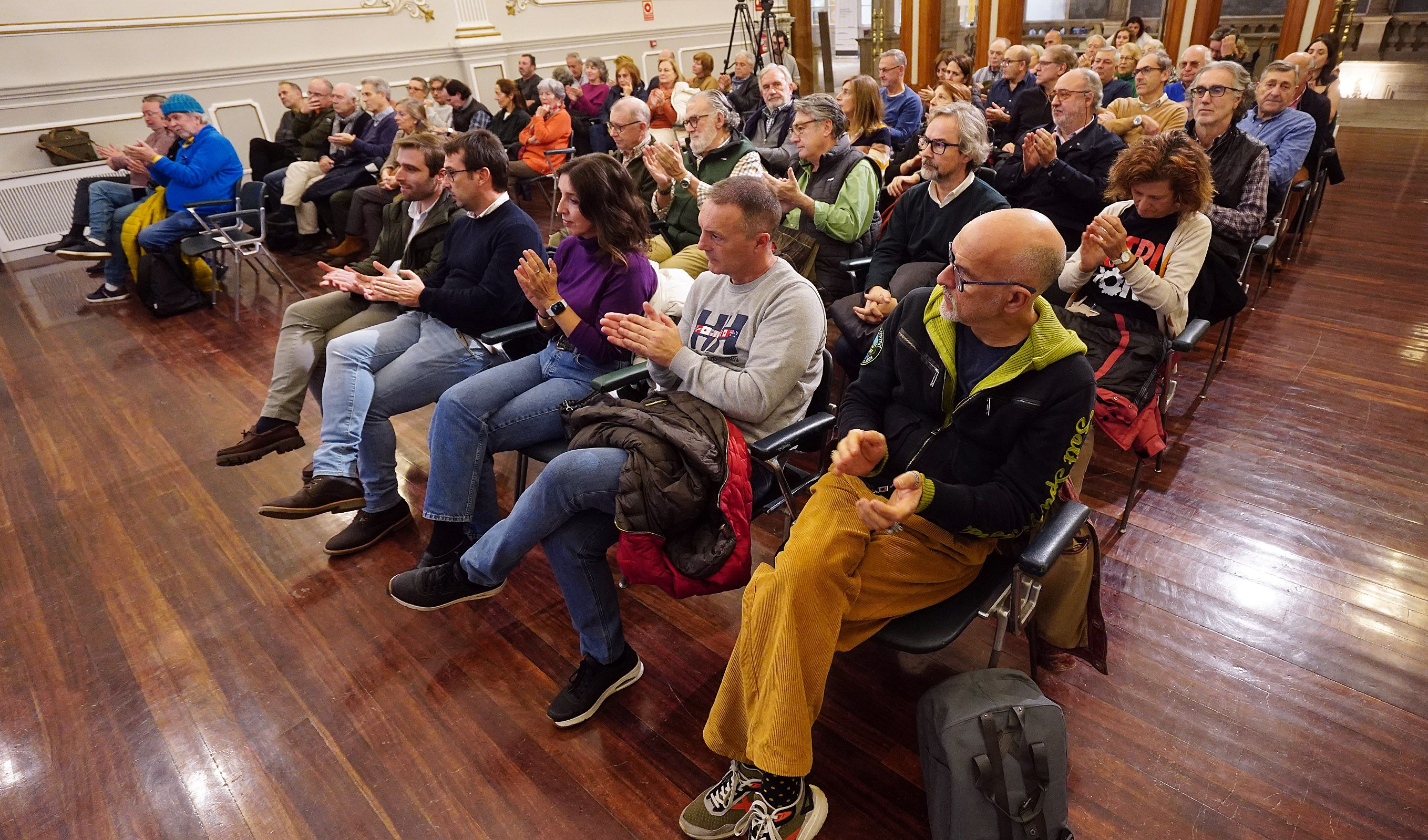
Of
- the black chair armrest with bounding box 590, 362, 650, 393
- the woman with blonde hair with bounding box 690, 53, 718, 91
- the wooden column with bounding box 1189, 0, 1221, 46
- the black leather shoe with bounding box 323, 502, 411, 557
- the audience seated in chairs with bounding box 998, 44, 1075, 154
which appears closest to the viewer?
the black chair armrest with bounding box 590, 362, 650, 393

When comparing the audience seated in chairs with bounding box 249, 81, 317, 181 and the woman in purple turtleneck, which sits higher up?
the audience seated in chairs with bounding box 249, 81, 317, 181

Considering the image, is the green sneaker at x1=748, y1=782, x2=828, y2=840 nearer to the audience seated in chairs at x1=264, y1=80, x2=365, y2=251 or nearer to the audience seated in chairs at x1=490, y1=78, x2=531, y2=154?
the audience seated in chairs at x1=264, y1=80, x2=365, y2=251

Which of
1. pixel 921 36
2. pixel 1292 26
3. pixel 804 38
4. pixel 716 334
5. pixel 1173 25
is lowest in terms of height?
pixel 716 334

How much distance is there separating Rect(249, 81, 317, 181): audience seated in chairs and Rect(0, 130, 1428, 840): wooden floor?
4080mm

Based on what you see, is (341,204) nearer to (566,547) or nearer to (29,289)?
(29,289)

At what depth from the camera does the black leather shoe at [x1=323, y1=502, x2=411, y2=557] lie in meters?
2.56

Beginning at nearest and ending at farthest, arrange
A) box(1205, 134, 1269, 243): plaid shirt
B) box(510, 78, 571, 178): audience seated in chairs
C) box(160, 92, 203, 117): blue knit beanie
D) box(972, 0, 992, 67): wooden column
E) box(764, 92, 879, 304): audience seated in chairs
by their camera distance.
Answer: box(1205, 134, 1269, 243): plaid shirt < box(764, 92, 879, 304): audience seated in chairs < box(160, 92, 203, 117): blue knit beanie < box(510, 78, 571, 178): audience seated in chairs < box(972, 0, 992, 67): wooden column

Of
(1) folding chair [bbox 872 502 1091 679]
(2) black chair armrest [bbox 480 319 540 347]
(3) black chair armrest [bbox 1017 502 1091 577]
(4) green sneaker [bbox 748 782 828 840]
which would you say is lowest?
(4) green sneaker [bbox 748 782 828 840]

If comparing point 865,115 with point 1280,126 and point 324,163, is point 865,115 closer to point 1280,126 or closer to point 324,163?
point 1280,126

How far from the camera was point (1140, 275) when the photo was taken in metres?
2.21

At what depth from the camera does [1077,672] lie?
1902 mm

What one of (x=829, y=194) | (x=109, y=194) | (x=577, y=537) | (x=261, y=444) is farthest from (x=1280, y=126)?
(x=109, y=194)

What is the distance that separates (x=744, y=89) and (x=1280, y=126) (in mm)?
4581

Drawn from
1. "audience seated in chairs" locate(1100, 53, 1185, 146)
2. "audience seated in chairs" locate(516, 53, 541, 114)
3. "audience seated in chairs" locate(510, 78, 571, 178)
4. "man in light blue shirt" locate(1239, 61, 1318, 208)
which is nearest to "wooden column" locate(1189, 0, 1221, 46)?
"audience seated in chairs" locate(1100, 53, 1185, 146)
